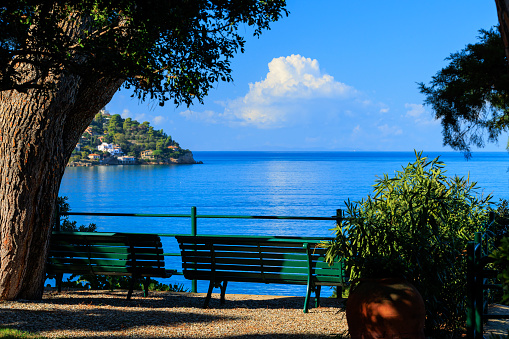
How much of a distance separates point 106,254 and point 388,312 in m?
4.19

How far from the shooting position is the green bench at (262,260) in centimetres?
693

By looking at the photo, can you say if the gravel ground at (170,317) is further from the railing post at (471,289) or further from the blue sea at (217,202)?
the blue sea at (217,202)

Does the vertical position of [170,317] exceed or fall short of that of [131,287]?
it falls short

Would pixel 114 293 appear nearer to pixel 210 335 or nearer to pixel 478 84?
pixel 210 335

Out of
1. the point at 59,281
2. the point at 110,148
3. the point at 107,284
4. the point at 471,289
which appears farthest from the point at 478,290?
the point at 110,148

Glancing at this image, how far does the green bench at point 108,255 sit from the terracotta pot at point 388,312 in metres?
3.15

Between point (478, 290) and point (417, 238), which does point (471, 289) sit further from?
point (417, 238)

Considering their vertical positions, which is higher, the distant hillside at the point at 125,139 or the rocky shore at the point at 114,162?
the distant hillside at the point at 125,139


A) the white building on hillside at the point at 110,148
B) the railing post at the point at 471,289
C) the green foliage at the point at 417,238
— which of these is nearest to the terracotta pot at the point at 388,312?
the green foliage at the point at 417,238

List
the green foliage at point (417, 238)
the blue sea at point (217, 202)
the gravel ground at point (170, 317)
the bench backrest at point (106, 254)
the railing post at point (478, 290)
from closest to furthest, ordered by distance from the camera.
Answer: the railing post at point (478, 290)
the green foliage at point (417, 238)
the gravel ground at point (170, 317)
the bench backrest at point (106, 254)
the blue sea at point (217, 202)

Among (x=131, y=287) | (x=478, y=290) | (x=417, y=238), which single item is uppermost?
(x=417, y=238)

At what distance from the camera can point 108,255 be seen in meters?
7.59

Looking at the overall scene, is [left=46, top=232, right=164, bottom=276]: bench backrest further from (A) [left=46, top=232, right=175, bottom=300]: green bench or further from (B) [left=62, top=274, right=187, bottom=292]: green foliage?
(B) [left=62, top=274, right=187, bottom=292]: green foliage

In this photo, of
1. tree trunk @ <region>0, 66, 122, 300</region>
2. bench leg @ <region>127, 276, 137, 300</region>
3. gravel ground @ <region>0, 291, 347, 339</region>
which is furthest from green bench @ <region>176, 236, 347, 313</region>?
tree trunk @ <region>0, 66, 122, 300</region>
